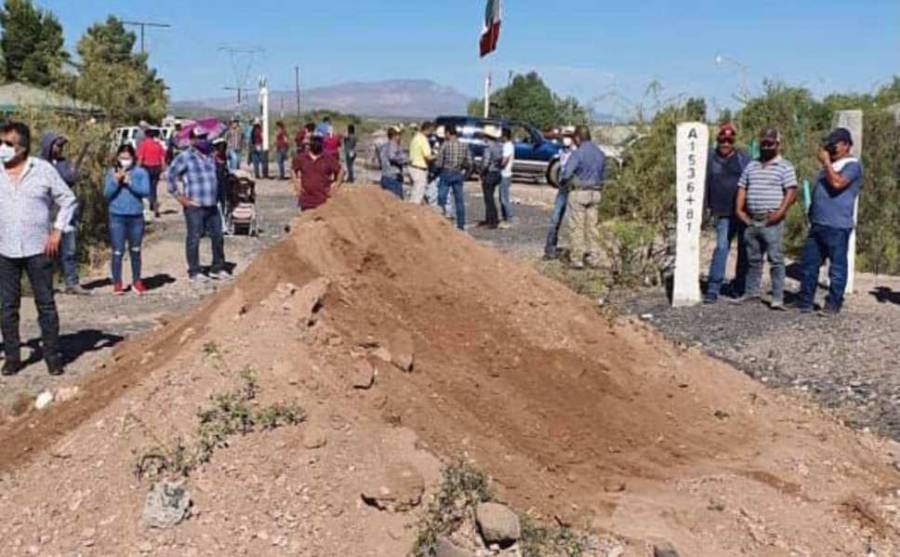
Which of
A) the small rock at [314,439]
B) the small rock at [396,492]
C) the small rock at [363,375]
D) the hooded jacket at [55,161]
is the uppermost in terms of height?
the hooded jacket at [55,161]

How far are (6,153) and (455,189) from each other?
9.92 meters

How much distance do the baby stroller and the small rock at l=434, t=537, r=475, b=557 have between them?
13323 millimetres

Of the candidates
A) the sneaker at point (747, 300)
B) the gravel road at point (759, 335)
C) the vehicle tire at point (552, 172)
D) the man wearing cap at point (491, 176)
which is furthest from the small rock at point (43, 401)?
the vehicle tire at point (552, 172)

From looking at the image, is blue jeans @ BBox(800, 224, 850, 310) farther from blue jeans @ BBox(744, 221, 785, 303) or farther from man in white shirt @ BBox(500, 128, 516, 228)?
man in white shirt @ BBox(500, 128, 516, 228)

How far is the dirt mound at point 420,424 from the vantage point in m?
5.13

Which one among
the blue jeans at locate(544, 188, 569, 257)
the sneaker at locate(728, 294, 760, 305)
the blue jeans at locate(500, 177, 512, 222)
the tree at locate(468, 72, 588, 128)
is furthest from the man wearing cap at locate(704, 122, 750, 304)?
the tree at locate(468, 72, 588, 128)

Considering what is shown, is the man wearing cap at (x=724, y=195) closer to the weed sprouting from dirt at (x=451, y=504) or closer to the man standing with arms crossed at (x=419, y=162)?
the weed sprouting from dirt at (x=451, y=504)

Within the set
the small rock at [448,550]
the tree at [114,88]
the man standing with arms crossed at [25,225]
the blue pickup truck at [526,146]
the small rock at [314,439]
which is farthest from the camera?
the tree at [114,88]

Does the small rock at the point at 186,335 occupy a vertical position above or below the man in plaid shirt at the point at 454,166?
below

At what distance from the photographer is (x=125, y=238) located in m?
12.6

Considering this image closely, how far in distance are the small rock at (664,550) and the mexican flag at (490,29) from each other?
12.4 meters

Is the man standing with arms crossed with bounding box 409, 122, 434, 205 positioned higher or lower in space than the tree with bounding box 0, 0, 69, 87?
lower

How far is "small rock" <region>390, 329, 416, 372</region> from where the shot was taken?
251 inches

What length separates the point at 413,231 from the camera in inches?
317
